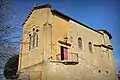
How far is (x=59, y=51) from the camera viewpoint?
22.7m

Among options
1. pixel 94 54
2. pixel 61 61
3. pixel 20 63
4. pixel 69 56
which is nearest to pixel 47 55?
pixel 61 61

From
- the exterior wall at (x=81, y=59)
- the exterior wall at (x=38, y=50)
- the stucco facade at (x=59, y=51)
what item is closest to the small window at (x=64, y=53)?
the stucco facade at (x=59, y=51)

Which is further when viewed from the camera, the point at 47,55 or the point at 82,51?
the point at 82,51

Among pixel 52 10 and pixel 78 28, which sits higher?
pixel 52 10

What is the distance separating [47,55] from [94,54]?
852cm

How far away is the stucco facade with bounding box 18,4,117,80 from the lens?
21531mm

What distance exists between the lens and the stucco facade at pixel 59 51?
21.5 meters

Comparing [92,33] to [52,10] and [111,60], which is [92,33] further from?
[52,10]

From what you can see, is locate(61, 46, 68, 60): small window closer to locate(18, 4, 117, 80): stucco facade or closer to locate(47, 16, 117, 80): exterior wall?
locate(18, 4, 117, 80): stucco facade

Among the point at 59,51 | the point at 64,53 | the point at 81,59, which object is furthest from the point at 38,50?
the point at 81,59

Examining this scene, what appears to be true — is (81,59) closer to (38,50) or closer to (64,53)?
(64,53)

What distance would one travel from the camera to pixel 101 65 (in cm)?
2808

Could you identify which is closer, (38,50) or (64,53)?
(38,50)

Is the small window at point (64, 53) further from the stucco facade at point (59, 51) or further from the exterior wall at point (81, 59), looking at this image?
the exterior wall at point (81, 59)
